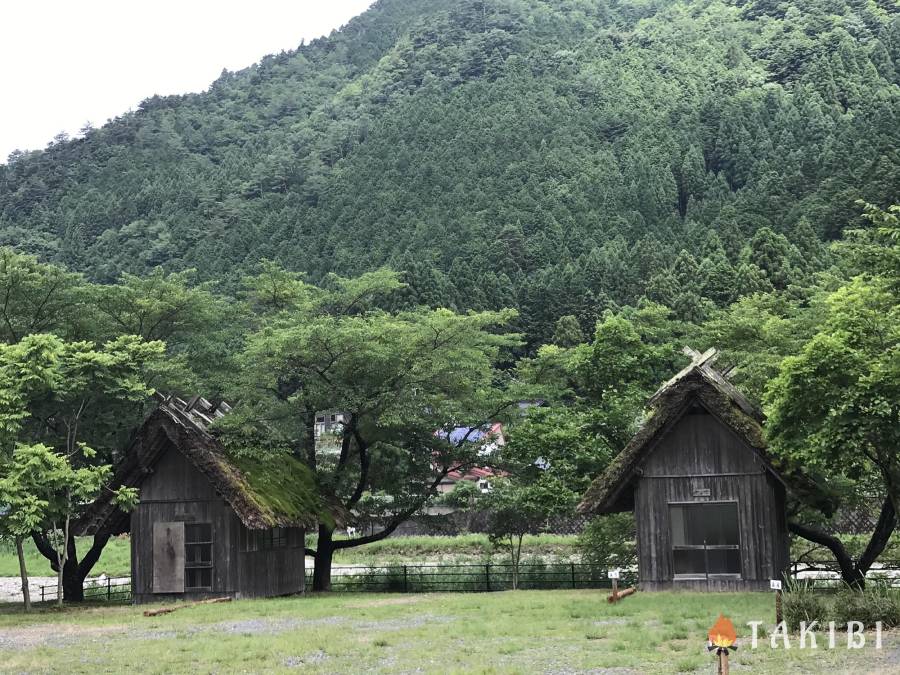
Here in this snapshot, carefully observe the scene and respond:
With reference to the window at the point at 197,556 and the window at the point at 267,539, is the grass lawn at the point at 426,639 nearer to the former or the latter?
the window at the point at 197,556

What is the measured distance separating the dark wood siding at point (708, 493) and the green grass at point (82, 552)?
88.7ft

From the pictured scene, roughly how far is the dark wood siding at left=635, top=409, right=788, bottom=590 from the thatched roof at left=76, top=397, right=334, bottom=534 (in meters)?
8.86

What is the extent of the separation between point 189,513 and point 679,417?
40.5 ft

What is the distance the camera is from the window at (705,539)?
74.0 ft

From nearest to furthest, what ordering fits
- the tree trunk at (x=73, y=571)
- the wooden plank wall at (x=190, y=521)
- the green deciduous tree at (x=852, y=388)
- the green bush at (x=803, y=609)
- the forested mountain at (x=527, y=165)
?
the green bush at (x=803, y=609), the green deciduous tree at (x=852, y=388), the wooden plank wall at (x=190, y=521), the tree trunk at (x=73, y=571), the forested mountain at (x=527, y=165)

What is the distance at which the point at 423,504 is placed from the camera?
3044 centimetres

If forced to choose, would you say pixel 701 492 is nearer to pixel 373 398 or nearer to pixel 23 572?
pixel 373 398

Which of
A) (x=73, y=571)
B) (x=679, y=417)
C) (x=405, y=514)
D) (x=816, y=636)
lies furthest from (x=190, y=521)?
(x=816, y=636)

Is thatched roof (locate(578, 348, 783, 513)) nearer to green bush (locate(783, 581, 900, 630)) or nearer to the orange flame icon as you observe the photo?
green bush (locate(783, 581, 900, 630))

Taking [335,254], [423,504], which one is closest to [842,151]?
[335,254]

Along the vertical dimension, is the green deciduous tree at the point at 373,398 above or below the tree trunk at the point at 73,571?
above

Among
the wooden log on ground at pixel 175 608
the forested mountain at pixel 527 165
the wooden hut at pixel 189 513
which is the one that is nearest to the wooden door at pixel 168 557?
the wooden hut at pixel 189 513

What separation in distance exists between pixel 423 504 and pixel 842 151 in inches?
2703

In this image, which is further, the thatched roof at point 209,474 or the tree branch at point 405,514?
the tree branch at point 405,514
